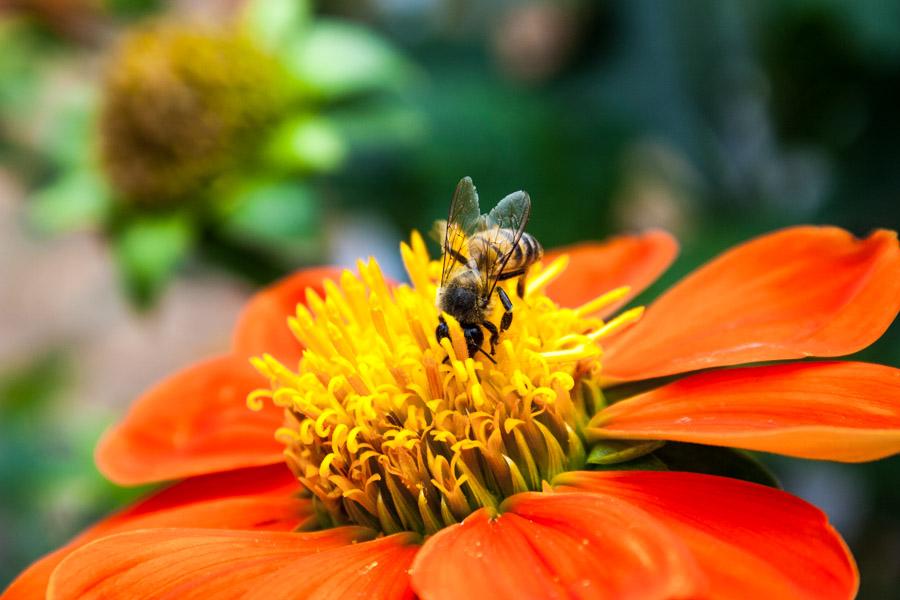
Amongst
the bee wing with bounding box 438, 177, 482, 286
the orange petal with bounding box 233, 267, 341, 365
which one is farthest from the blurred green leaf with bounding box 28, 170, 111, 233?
the bee wing with bounding box 438, 177, 482, 286

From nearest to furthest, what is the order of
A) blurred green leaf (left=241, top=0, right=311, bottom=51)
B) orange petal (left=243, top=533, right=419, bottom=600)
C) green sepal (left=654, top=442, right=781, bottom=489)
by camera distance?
orange petal (left=243, top=533, right=419, bottom=600), green sepal (left=654, top=442, right=781, bottom=489), blurred green leaf (left=241, top=0, right=311, bottom=51)

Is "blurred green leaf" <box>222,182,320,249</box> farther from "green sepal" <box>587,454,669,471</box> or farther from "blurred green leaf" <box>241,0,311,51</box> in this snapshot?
"green sepal" <box>587,454,669,471</box>

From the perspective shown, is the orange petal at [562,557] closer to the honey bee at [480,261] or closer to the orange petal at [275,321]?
the honey bee at [480,261]

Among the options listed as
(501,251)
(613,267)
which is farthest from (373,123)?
(501,251)

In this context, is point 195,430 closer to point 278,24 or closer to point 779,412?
point 779,412

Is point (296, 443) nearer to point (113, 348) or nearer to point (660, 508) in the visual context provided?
point (660, 508)

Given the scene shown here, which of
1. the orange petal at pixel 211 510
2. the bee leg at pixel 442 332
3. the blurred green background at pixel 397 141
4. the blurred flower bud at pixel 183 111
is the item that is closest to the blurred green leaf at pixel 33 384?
the blurred green background at pixel 397 141

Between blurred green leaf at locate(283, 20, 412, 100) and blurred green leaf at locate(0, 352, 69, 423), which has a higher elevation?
blurred green leaf at locate(283, 20, 412, 100)

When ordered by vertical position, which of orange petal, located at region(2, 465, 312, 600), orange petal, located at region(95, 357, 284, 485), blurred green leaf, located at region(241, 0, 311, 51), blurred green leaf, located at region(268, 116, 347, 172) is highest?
blurred green leaf, located at region(241, 0, 311, 51)
